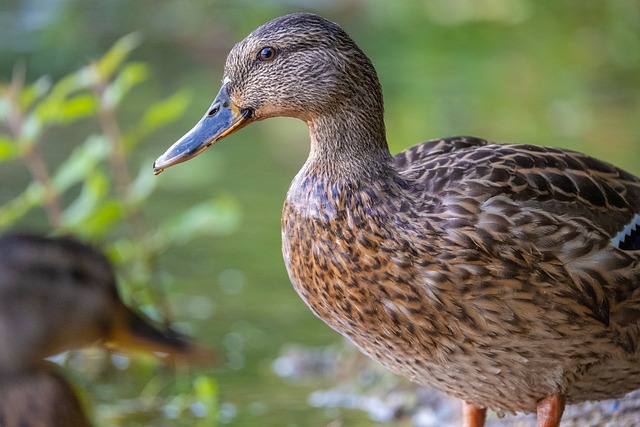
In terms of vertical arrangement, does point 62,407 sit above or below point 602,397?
above

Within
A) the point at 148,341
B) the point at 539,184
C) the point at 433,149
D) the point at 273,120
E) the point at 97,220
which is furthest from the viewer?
the point at 273,120

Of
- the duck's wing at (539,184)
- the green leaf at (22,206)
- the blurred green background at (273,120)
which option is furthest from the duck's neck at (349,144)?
the green leaf at (22,206)

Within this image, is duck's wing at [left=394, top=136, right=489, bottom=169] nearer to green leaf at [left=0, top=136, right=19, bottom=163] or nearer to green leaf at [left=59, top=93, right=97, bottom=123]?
green leaf at [left=59, top=93, right=97, bottom=123]

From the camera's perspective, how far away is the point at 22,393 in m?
3.82

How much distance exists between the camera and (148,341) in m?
4.09

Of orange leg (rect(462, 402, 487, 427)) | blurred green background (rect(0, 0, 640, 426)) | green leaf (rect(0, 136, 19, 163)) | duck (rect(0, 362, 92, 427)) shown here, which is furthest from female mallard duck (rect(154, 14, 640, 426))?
green leaf (rect(0, 136, 19, 163))

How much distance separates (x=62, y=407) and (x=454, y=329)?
4.23 ft

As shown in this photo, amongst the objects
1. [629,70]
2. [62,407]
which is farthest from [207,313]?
[629,70]

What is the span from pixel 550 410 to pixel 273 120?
309 inches

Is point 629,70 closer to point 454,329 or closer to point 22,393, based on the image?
point 454,329

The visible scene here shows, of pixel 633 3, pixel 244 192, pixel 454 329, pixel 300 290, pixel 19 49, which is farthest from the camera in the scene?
pixel 633 3

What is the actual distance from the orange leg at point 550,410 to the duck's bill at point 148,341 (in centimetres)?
118

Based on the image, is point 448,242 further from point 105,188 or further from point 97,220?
point 105,188

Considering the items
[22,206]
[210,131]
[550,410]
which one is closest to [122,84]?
[22,206]
